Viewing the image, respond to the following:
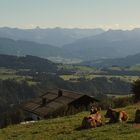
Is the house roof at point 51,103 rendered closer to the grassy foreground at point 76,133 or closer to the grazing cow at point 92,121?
the grassy foreground at point 76,133

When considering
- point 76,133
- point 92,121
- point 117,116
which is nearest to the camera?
point 76,133

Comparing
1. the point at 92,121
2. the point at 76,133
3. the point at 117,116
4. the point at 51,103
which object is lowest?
the point at 51,103

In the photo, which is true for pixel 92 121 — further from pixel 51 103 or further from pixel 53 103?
pixel 51 103

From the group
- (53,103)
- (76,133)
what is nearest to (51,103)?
(53,103)

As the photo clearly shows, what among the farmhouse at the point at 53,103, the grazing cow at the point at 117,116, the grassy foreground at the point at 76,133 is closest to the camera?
the grassy foreground at the point at 76,133

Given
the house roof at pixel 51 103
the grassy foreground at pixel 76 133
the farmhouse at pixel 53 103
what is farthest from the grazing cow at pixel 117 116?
the house roof at pixel 51 103

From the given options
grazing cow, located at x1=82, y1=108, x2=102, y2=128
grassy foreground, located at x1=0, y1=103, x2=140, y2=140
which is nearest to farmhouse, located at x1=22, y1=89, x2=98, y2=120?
grassy foreground, located at x1=0, y1=103, x2=140, y2=140

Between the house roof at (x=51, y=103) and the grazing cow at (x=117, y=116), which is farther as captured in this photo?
the house roof at (x=51, y=103)

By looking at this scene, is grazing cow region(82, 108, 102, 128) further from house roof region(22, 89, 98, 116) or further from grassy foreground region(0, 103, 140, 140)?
house roof region(22, 89, 98, 116)

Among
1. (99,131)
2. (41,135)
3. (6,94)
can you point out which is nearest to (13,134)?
(41,135)

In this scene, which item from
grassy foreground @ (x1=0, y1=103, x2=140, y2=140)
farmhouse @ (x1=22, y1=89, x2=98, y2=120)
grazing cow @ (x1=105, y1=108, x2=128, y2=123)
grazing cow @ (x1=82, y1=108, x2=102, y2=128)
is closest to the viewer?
grassy foreground @ (x1=0, y1=103, x2=140, y2=140)

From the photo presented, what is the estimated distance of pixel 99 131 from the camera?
20.1 metres

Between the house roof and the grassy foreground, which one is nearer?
the grassy foreground

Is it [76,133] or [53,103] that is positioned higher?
[76,133]
